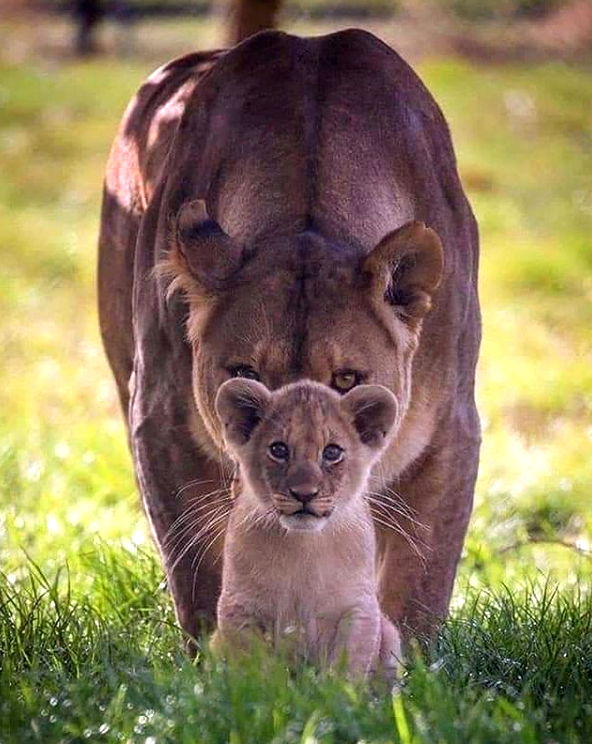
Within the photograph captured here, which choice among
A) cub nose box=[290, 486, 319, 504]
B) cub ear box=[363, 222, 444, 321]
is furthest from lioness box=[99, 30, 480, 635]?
cub nose box=[290, 486, 319, 504]

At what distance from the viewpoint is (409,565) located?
5.25 meters

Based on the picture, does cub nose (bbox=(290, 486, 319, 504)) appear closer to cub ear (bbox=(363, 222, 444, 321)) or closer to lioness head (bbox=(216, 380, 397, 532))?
lioness head (bbox=(216, 380, 397, 532))

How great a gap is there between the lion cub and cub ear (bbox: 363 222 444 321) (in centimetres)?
45

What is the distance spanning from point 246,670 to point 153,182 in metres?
2.36

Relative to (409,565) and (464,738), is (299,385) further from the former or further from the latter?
(409,565)

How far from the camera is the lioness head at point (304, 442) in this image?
4078mm

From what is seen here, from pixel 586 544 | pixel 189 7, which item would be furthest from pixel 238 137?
pixel 189 7

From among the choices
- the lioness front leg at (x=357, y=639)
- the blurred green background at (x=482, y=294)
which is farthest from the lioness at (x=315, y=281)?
the blurred green background at (x=482, y=294)

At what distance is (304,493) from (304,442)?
4.6 inches

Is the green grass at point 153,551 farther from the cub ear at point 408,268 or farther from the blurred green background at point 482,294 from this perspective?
the cub ear at point 408,268

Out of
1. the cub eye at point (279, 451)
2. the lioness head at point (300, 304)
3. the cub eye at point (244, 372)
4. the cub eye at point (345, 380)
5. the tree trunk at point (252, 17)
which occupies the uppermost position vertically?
the tree trunk at point (252, 17)

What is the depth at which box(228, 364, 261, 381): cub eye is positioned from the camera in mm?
4465

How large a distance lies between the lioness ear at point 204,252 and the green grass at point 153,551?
0.96 metres

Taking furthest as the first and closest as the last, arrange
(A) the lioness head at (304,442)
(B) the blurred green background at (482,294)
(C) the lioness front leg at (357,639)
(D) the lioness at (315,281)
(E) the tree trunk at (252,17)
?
(E) the tree trunk at (252,17)
(B) the blurred green background at (482,294)
(D) the lioness at (315,281)
(C) the lioness front leg at (357,639)
(A) the lioness head at (304,442)
